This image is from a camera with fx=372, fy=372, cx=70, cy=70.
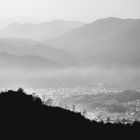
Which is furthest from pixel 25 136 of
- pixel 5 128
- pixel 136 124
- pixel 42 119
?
pixel 136 124

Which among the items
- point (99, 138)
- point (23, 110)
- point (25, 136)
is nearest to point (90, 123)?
point (99, 138)

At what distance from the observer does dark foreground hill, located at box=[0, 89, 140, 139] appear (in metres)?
36.8

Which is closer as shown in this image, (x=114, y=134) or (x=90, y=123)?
(x=114, y=134)

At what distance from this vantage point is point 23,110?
4191cm


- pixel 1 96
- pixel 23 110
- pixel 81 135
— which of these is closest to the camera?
pixel 81 135

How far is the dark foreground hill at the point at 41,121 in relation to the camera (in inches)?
1449

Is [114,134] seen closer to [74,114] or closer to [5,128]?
[74,114]

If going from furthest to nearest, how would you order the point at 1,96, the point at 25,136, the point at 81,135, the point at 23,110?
the point at 1,96 < the point at 23,110 < the point at 81,135 < the point at 25,136

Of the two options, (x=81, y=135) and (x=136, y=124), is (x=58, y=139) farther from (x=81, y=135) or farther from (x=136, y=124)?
(x=136, y=124)

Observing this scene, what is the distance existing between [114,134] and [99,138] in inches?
115

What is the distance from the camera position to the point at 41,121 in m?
39.8

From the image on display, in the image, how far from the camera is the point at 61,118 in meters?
43.2

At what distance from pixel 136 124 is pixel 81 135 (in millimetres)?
11147

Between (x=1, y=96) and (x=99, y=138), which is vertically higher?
(x=1, y=96)
